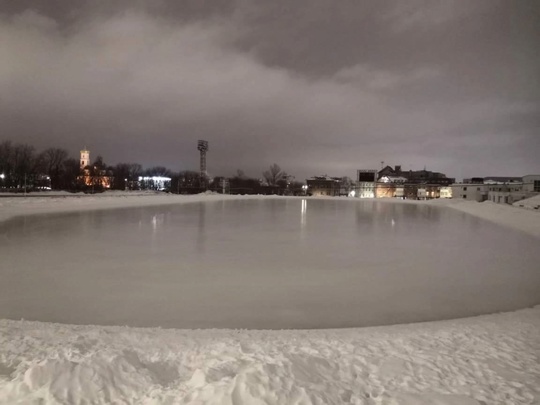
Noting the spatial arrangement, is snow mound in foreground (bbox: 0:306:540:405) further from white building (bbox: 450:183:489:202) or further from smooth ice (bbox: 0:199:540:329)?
white building (bbox: 450:183:489:202)

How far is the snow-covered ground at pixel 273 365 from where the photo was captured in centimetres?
388

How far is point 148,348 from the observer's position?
205 inches

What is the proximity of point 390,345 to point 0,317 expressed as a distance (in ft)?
20.1

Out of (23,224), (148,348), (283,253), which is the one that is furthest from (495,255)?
(23,224)

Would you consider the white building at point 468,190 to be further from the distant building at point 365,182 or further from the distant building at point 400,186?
the distant building at point 365,182

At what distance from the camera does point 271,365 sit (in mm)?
4250

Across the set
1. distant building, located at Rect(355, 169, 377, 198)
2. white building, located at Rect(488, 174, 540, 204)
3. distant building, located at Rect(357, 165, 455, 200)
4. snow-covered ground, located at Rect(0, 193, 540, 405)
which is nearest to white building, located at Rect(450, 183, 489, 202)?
white building, located at Rect(488, 174, 540, 204)

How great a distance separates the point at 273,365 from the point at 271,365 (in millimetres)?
27

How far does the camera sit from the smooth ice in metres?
6.98

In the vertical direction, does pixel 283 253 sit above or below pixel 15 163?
below

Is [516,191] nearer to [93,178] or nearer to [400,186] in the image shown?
[400,186]

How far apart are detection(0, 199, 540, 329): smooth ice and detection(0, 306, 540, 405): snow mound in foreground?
82 cm

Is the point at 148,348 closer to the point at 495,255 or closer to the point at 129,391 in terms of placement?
the point at 129,391

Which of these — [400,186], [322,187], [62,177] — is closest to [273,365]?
[62,177]
